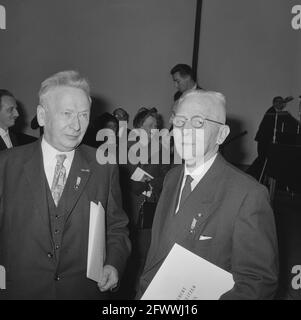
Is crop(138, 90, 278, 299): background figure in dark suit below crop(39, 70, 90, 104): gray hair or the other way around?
below

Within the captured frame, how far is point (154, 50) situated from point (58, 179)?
736 centimetres

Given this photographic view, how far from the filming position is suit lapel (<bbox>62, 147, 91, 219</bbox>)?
172 cm

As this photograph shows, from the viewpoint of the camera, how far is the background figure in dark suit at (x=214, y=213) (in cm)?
139

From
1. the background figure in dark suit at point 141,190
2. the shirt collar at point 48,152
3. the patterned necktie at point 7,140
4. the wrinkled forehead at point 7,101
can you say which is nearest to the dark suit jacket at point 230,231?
the shirt collar at point 48,152

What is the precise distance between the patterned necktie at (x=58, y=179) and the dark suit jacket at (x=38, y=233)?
0.08ft

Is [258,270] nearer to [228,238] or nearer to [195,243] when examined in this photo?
[228,238]

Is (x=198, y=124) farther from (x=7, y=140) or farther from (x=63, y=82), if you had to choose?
(x=7, y=140)

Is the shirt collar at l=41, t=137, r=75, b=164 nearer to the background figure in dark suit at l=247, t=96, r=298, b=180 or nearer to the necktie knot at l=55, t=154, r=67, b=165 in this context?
the necktie knot at l=55, t=154, r=67, b=165

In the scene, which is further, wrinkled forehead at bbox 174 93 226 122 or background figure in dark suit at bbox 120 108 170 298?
background figure in dark suit at bbox 120 108 170 298

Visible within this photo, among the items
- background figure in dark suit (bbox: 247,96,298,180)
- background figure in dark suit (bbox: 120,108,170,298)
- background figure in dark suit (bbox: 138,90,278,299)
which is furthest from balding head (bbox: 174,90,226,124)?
background figure in dark suit (bbox: 247,96,298,180)

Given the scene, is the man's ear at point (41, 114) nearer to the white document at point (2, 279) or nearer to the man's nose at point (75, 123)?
the man's nose at point (75, 123)

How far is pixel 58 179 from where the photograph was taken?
1.74 meters

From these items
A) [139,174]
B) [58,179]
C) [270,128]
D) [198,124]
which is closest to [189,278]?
[198,124]

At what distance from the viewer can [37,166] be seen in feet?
5.68
